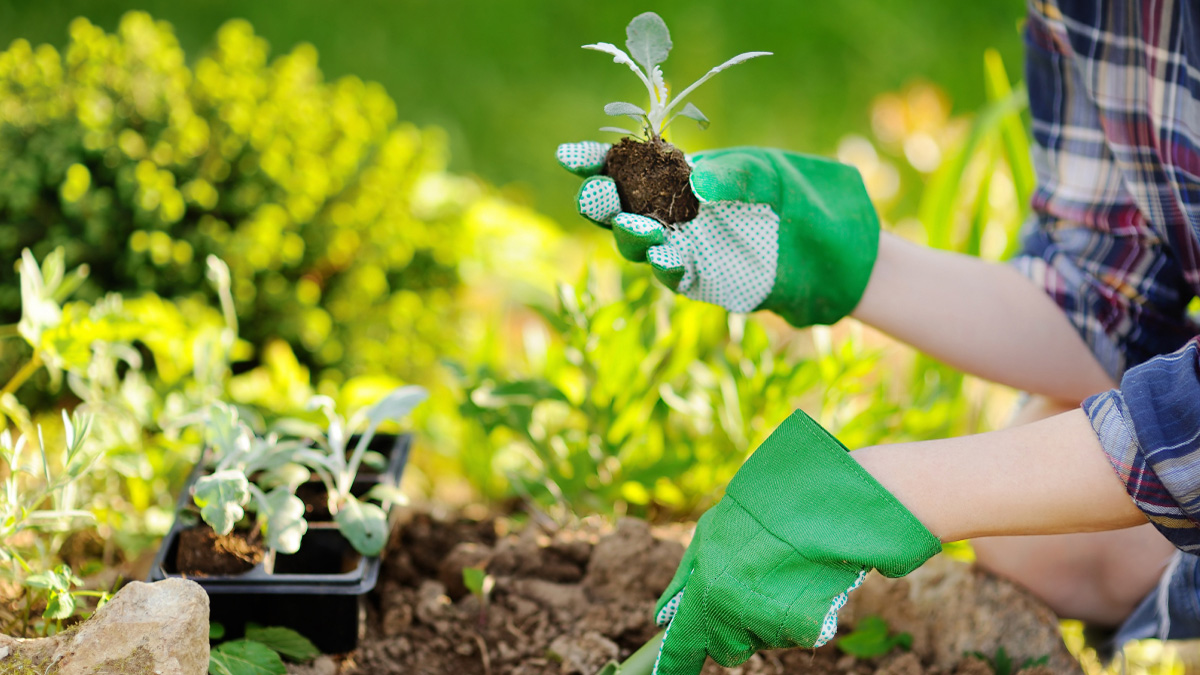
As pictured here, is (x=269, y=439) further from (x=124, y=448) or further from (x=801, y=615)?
(x=801, y=615)

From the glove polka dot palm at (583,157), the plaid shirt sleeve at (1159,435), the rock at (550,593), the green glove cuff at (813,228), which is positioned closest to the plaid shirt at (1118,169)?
the plaid shirt sleeve at (1159,435)

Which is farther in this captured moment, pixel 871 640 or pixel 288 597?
pixel 871 640

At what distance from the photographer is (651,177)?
46.0 inches

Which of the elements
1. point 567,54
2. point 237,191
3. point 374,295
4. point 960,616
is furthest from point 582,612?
point 567,54

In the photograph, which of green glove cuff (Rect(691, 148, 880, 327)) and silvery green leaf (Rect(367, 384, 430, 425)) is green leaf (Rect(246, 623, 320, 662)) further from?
green glove cuff (Rect(691, 148, 880, 327))

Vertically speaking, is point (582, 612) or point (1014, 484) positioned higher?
point (1014, 484)

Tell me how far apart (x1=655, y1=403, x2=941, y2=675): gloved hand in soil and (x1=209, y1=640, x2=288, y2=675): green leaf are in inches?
17.8

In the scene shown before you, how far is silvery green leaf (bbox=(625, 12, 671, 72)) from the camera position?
1.12m

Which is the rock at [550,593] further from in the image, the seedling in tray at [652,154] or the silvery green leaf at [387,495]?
the seedling in tray at [652,154]

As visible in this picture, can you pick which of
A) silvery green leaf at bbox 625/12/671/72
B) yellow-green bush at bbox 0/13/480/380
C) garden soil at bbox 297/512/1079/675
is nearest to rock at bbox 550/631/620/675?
garden soil at bbox 297/512/1079/675

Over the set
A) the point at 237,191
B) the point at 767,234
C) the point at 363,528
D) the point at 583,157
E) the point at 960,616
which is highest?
the point at 583,157

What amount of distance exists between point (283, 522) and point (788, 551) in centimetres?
59

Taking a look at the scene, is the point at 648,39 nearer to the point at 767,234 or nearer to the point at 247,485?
the point at 767,234

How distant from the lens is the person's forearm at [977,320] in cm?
141
